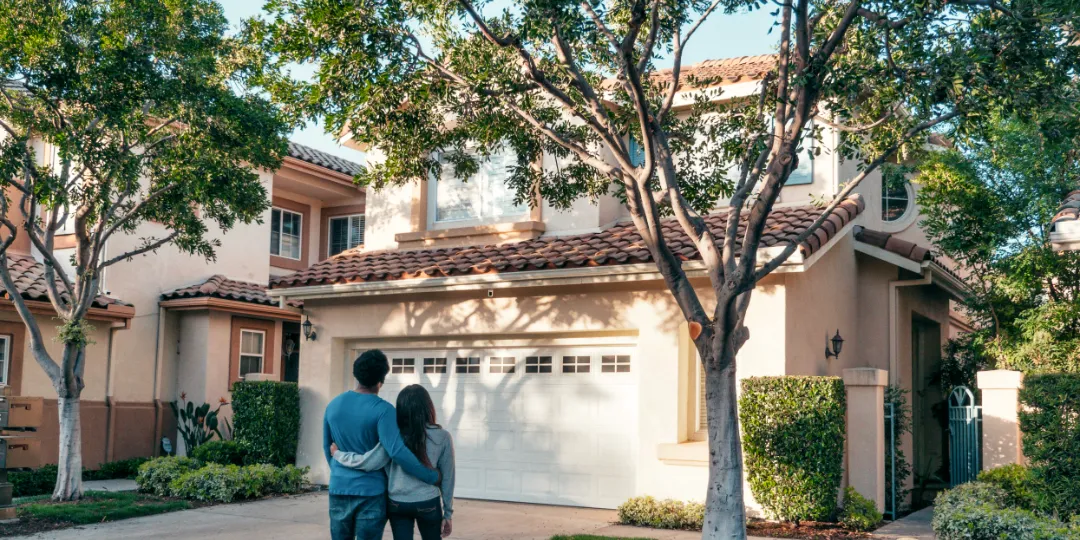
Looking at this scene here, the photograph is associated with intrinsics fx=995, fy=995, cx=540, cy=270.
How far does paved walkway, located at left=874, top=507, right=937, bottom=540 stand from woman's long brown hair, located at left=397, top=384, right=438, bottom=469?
6.31 m

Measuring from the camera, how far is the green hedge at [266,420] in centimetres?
1478

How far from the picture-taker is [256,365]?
68.7ft

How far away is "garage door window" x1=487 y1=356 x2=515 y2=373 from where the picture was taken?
13.9 metres

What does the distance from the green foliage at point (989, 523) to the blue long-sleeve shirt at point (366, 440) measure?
5540 mm

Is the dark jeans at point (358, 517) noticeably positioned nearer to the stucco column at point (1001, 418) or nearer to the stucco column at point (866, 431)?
the stucco column at point (866, 431)

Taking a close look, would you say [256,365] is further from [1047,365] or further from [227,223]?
[1047,365]

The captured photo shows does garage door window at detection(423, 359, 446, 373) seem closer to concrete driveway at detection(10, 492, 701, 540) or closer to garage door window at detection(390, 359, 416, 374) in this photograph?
garage door window at detection(390, 359, 416, 374)

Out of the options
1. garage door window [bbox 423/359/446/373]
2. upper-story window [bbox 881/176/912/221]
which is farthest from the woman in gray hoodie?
upper-story window [bbox 881/176/912/221]

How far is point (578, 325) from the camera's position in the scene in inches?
519

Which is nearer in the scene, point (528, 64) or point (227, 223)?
point (528, 64)

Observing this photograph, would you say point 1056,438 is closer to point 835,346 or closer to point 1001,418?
point 1001,418

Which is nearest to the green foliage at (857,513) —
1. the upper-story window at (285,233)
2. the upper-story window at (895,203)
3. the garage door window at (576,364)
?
the garage door window at (576,364)

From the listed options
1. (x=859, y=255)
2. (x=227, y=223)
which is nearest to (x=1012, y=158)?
(x=859, y=255)

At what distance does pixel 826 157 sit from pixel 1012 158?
247 centimetres
